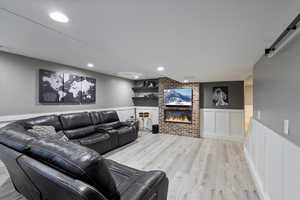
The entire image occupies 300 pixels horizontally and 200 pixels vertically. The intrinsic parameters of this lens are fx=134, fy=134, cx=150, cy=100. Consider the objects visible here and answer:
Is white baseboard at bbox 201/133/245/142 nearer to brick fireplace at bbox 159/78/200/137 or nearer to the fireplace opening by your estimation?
brick fireplace at bbox 159/78/200/137

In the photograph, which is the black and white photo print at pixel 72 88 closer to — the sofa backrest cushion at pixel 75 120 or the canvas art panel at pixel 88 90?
the canvas art panel at pixel 88 90

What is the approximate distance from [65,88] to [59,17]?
2764 mm

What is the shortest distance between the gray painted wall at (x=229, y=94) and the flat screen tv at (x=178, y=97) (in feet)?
1.69

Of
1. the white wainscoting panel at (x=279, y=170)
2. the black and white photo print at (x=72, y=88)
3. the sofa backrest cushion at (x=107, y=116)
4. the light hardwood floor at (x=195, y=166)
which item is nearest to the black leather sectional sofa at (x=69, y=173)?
the light hardwood floor at (x=195, y=166)

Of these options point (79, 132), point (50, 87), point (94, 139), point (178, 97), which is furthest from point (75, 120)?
point (178, 97)

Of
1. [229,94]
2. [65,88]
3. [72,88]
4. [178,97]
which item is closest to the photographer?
[65,88]

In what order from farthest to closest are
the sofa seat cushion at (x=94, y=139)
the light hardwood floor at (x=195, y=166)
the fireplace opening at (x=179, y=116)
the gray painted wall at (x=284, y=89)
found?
the fireplace opening at (x=179, y=116) → the sofa seat cushion at (x=94, y=139) → the light hardwood floor at (x=195, y=166) → the gray painted wall at (x=284, y=89)

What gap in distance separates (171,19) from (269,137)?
1.90m

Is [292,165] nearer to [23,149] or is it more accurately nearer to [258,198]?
[258,198]

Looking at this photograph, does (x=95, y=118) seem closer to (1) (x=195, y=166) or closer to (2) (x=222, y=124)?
(1) (x=195, y=166)

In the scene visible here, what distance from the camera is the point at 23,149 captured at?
1.20 meters

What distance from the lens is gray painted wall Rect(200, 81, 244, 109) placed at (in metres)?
4.61

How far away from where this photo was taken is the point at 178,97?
5328mm

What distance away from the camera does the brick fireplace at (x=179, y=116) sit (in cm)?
507
